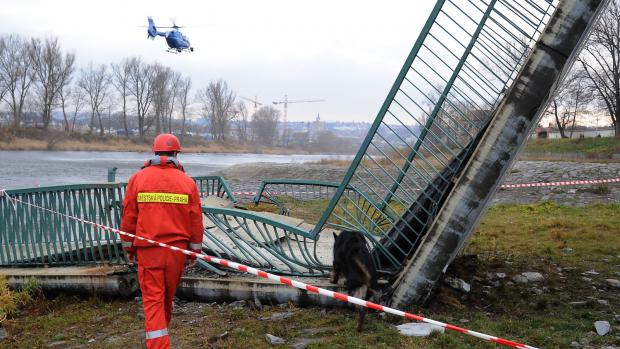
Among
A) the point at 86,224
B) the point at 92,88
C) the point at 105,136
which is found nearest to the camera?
the point at 86,224

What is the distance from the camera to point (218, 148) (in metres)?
84.6

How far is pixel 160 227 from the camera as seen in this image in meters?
4.41

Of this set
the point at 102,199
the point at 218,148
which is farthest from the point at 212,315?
the point at 218,148

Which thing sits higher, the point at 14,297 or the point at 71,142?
the point at 71,142

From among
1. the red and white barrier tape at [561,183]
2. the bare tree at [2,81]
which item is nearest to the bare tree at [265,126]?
the bare tree at [2,81]

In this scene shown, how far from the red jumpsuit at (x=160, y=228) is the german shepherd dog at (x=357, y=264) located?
1.43 meters

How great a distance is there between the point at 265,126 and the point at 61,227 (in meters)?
101

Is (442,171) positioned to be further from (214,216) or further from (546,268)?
(214,216)

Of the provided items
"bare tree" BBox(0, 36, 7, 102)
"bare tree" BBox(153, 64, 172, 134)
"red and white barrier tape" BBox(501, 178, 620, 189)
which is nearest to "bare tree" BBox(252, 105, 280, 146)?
"bare tree" BBox(153, 64, 172, 134)

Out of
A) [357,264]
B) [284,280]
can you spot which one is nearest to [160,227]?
[284,280]

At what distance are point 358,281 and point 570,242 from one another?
5262 mm

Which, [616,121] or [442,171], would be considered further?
[616,121]

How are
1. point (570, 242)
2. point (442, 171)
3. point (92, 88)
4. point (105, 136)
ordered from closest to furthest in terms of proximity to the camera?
point (442, 171), point (570, 242), point (105, 136), point (92, 88)

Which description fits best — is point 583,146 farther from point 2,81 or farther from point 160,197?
point 2,81
